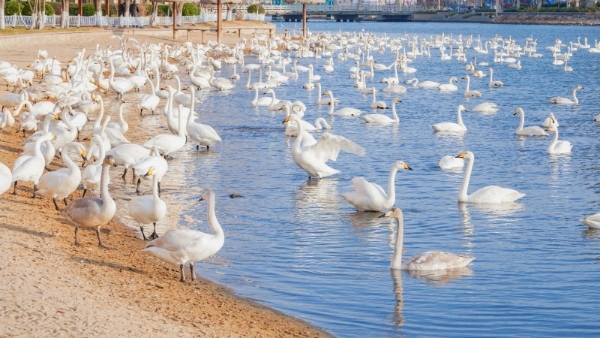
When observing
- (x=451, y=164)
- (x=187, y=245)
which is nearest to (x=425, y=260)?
(x=187, y=245)

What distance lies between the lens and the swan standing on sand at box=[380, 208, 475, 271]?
10836 mm

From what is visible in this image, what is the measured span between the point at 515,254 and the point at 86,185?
5497 mm

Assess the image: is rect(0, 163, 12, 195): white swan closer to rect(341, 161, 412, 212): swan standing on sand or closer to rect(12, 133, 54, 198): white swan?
rect(12, 133, 54, 198): white swan

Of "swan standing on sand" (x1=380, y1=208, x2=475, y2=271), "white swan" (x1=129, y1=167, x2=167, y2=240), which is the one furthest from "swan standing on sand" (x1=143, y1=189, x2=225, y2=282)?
"swan standing on sand" (x1=380, y1=208, x2=475, y2=271)

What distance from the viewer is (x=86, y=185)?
1316cm

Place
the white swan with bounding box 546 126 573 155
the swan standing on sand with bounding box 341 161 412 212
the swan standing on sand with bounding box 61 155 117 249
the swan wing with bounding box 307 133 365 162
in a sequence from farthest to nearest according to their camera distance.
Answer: the white swan with bounding box 546 126 573 155, the swan wing with bounding box 307 133 365 162, the swan standing on sand with bounding box 341 161 412 212, the swan standing on sand with bounding box 61 155 117 249

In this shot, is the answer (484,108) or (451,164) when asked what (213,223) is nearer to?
(451,164)

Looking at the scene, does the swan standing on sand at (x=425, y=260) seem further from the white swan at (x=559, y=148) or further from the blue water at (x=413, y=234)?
the white swan at (x=559, y=148)

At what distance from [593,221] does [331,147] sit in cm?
478

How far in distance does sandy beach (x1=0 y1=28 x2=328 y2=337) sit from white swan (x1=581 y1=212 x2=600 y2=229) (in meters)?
5.32

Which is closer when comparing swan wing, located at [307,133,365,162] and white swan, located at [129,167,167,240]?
white swan, located at [129,167,167,240]

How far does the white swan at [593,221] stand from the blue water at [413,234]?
4.5 inches

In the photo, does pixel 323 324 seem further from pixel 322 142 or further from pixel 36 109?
pixel 36 109

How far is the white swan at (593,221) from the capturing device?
42.4ft
